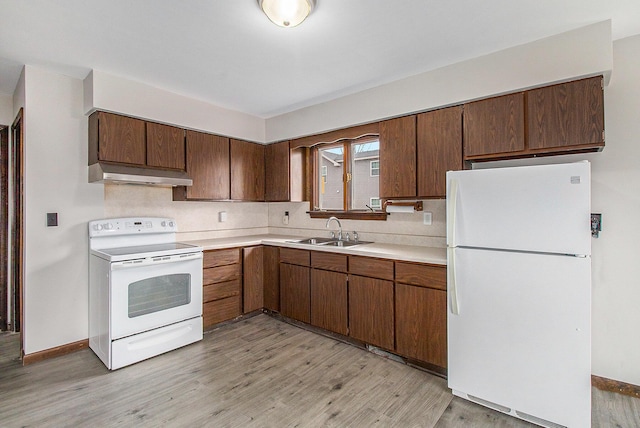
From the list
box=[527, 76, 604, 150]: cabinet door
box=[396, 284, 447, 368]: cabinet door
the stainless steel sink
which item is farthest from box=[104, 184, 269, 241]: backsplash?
box=[527, 76, 604, 150]: cabinet door

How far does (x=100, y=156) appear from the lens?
9.12 feet

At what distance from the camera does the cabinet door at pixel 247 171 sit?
3.88 meters

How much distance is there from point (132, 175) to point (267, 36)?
1691mm

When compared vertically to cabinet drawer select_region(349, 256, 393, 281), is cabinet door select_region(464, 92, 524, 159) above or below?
above

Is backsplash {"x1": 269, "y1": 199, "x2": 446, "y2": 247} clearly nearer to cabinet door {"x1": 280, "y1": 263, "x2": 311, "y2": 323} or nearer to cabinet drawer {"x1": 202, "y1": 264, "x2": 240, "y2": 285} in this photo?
cabinet door {"x1": 280, "y1": 263, "x2": 311, "y2": 323}

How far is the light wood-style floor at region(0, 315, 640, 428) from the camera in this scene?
198cm

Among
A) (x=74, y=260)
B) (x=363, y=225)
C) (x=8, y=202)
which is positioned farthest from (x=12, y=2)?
(x=363, y=225)

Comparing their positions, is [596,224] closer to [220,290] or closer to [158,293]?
[220,290]

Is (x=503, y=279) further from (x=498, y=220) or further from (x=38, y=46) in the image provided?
(x=38, y=46)

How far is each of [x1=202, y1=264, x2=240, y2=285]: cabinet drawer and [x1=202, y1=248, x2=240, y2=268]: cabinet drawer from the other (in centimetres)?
5

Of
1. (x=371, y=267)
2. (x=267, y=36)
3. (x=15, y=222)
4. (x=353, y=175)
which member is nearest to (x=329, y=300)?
(x=371, y=267)

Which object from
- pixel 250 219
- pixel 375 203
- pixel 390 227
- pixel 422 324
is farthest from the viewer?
pixel 250 219

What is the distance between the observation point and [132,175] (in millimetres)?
2838

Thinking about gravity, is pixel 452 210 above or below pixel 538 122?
below
